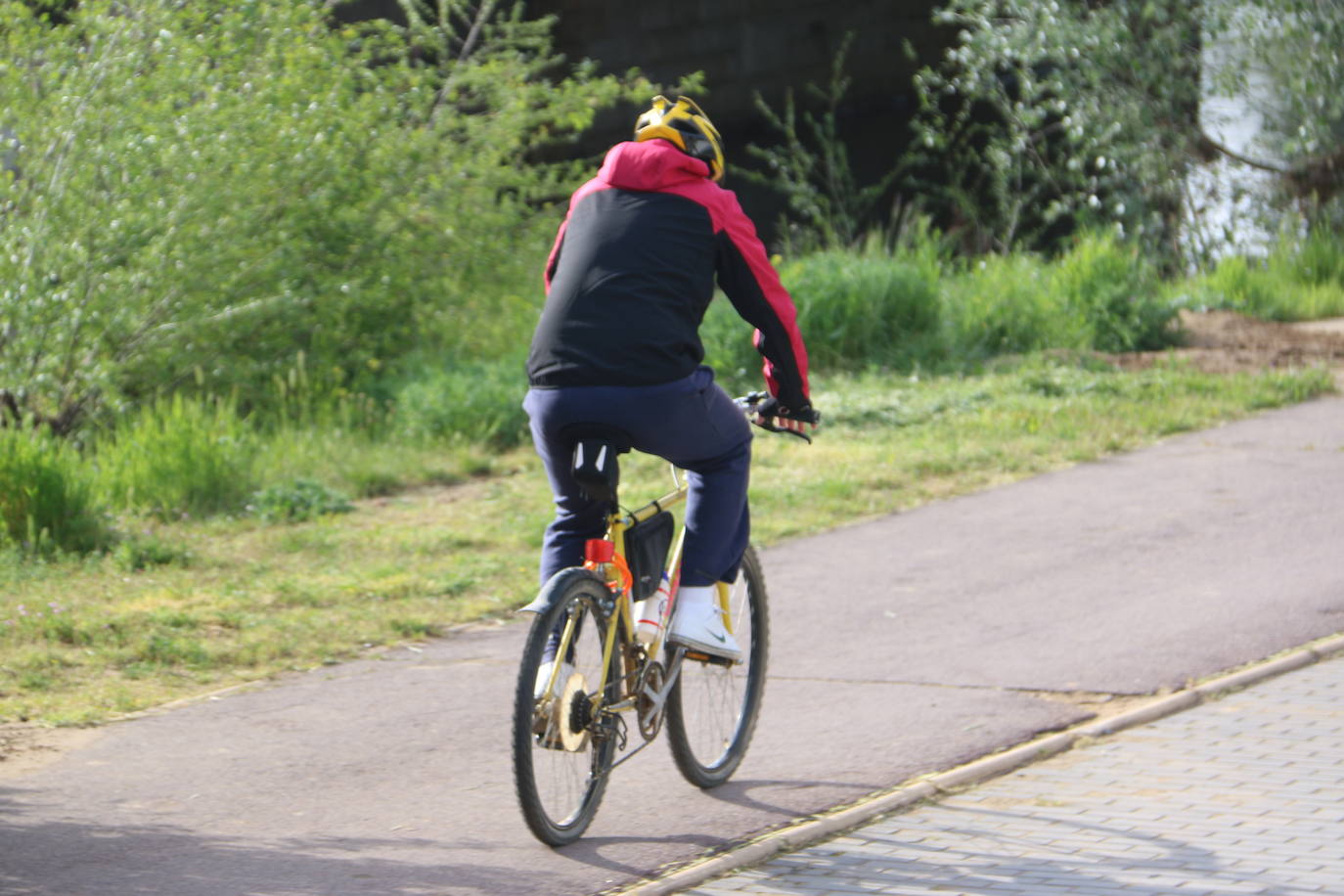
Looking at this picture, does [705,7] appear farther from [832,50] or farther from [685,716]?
[685,716]

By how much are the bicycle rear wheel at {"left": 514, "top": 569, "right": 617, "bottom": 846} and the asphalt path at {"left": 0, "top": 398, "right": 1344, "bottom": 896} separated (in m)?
0.12

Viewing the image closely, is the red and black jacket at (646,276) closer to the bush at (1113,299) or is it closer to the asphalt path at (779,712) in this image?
the asphalt path at (779,712)

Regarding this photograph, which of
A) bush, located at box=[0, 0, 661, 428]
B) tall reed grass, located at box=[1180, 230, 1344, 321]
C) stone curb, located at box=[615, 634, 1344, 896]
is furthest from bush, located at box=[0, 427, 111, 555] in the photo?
tall reed grass, located at box=[1180, 230, 1344, 321]

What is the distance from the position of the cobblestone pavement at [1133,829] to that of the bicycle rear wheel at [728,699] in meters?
0.59

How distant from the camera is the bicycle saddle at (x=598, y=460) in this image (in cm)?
457

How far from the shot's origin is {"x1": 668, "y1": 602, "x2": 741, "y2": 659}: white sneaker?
16.3ft

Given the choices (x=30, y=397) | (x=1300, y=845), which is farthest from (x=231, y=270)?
(x=1300, y=845)

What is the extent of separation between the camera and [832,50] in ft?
63.0

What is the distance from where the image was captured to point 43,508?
27.1ft

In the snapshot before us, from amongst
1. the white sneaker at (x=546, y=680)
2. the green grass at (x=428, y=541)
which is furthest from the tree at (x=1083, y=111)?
the white sneaker at (x=546, y=680)

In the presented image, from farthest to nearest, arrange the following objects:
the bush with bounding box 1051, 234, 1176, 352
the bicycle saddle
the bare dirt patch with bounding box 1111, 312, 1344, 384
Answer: the bush with bounding box 1051, 234, 1176, 352 < the bare dirt patch with bounding box 1111, 312, 1344, 384 < the bicycle saddle

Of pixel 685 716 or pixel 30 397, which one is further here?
pixel 30 397

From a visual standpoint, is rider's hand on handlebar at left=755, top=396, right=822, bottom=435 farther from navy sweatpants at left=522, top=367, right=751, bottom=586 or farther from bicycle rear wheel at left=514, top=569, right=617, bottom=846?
bicycle rear wheel at left=514, top=569, right=617, bottom=846

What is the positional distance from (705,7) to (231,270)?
897cm
